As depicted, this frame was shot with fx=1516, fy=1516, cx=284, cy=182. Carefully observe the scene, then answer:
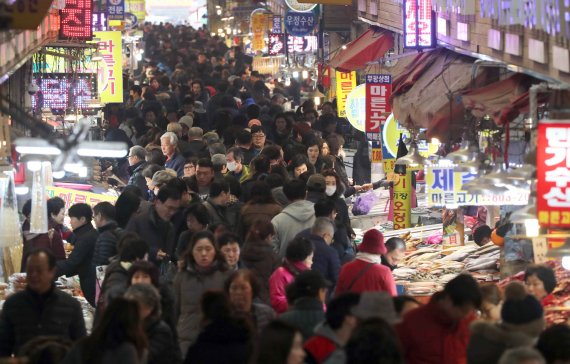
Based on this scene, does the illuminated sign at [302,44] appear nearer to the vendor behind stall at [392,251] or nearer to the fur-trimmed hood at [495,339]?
the vendor behind stall at [392,251]

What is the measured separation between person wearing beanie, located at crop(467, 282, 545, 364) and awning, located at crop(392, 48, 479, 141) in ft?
20.6

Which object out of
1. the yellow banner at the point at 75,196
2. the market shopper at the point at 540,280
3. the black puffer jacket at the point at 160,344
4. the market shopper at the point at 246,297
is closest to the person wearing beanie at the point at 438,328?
the market shopper at the point at 246,297

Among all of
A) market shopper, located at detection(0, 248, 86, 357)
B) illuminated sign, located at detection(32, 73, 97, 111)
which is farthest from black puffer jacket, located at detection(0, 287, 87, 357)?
illuminated sign, located at detection(32, 73, 97, 111)

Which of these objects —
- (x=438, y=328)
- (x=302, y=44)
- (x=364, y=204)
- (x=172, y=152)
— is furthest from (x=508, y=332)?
(x=302, y=44)

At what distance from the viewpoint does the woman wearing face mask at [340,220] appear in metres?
13.7

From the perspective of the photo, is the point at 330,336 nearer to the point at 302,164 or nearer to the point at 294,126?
the point at 302,164

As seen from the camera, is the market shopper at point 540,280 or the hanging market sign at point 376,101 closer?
the market shopper at point 540,280

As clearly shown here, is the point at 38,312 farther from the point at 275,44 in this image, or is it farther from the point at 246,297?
the point at 275,44

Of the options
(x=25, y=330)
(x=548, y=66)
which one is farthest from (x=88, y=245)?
(x=548, y=66)

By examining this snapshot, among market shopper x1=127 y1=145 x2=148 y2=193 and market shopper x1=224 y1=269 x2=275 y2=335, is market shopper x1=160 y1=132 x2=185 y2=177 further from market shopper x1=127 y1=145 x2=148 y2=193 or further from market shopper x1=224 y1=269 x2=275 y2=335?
market shopper x1=224 y1=269 x2=275 y2=335

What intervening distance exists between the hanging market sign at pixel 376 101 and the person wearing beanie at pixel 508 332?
39.1 ft

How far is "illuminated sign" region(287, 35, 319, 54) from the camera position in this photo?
36.5m

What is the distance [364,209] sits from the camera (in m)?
19.5

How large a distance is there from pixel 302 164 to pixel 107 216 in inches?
168
